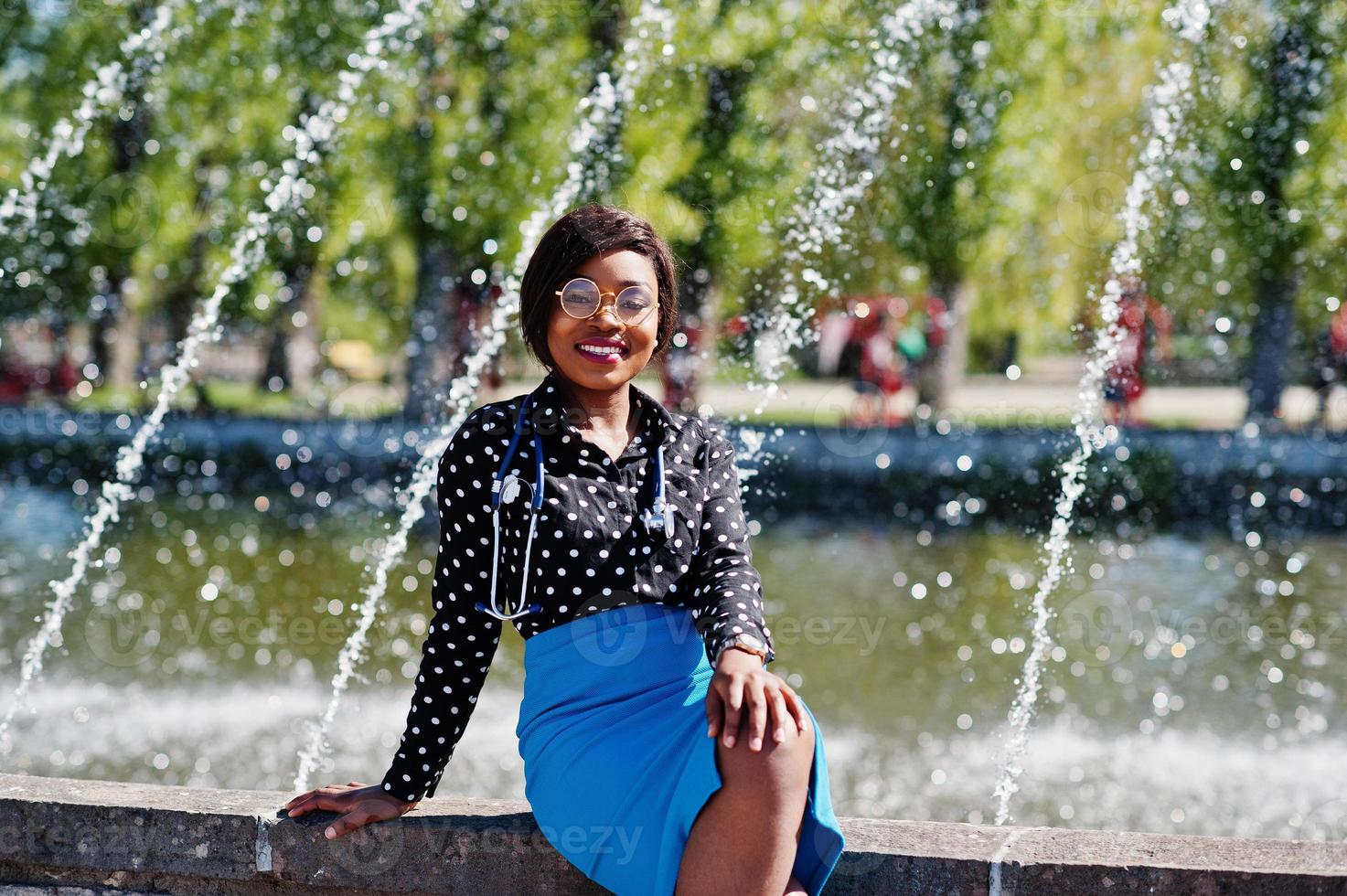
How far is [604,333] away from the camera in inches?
100

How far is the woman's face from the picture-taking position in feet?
8.34

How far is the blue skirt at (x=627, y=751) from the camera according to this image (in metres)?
2.26

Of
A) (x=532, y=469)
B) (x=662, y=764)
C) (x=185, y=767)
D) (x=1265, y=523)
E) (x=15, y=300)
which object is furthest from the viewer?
(x=15, y=300)

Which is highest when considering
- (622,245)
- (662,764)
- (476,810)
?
(622,245)

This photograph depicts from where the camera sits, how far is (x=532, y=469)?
2.50m

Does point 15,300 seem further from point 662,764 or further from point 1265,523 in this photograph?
point 662,764

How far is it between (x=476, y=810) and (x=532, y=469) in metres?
0.78

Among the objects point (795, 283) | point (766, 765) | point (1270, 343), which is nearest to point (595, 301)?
point (766, 765)

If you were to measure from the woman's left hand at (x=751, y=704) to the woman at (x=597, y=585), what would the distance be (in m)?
0.05

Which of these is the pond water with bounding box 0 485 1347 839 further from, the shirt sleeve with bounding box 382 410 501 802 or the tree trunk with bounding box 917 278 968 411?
the tree trunk with bounding box 917 278 968 411

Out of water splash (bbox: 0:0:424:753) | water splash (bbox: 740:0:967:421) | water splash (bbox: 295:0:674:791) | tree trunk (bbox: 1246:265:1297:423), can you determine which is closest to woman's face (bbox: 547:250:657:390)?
water splash (bbox: 740:0:967:421)

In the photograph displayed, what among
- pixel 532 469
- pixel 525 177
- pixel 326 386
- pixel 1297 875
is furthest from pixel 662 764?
pixel 326 386

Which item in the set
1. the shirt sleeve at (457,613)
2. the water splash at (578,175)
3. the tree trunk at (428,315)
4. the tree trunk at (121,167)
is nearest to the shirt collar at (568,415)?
the shirt sleeve at (457,613)

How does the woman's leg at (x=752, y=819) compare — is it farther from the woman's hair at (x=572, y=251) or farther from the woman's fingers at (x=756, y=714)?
the woman's hair at (x=572, y=251)
